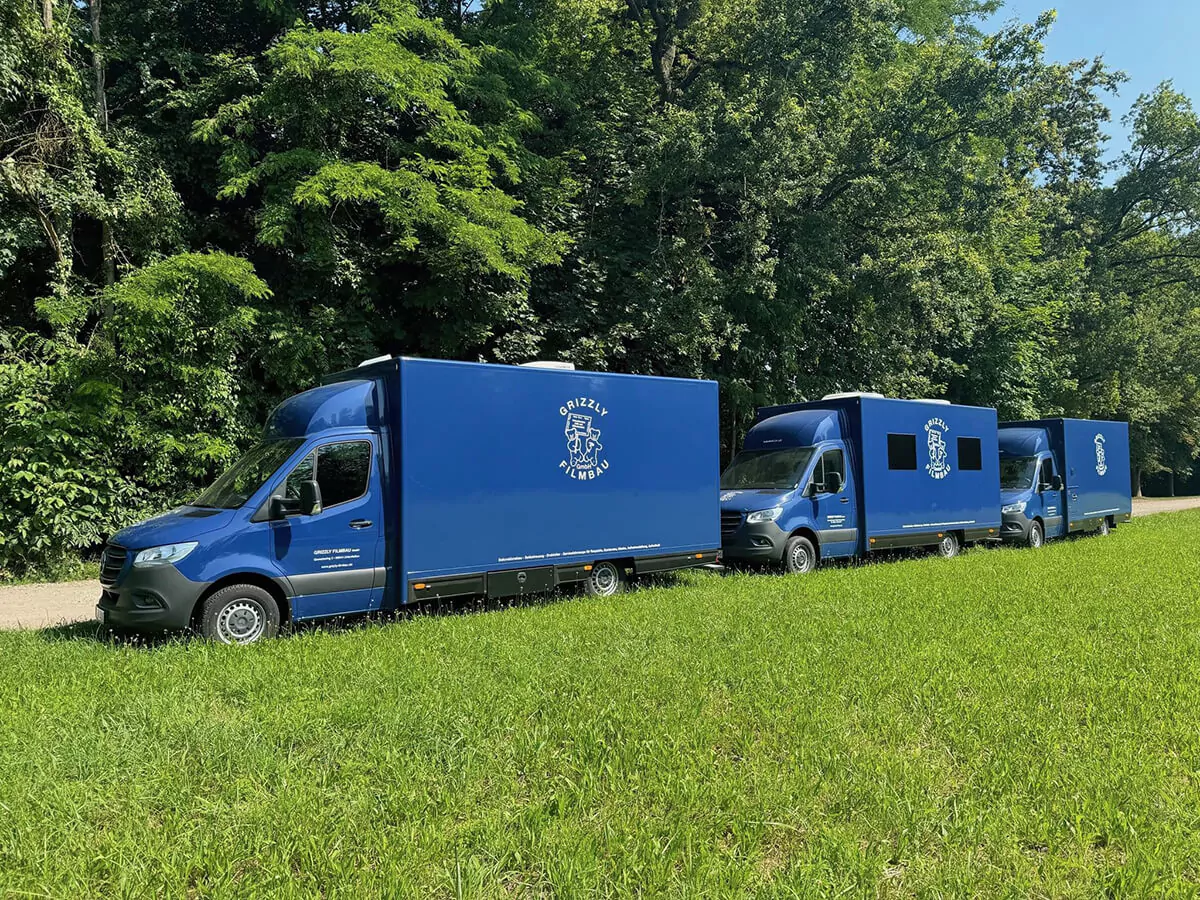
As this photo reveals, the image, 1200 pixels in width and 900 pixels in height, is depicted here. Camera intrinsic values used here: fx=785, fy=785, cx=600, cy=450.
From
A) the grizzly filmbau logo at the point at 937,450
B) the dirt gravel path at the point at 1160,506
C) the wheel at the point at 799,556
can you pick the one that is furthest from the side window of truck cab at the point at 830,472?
the dirt gravel path at the point at 1160,506

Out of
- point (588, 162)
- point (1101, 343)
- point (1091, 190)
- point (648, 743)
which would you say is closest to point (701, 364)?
point (588, 162)

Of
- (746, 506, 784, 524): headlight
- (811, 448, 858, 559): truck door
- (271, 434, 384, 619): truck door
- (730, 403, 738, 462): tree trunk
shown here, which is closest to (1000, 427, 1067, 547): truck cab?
(811, 448, 858, 559): truck door

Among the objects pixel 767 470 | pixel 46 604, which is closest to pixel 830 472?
pixel 767 470

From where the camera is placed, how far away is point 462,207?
553 inches

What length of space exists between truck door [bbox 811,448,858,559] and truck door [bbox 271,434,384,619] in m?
7.39

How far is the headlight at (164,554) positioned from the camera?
7176mm

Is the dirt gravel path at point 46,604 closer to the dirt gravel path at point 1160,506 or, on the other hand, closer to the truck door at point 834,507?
the truck door at point 834,507

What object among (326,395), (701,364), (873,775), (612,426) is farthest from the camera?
(701,364)

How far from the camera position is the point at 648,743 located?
4.34m

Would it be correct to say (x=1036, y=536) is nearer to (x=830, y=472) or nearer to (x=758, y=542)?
(x=830, y=472)

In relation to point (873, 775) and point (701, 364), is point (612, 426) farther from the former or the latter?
point (701, 364)

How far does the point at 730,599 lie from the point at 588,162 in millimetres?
13016

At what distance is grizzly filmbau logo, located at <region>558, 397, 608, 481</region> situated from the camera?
970 cm

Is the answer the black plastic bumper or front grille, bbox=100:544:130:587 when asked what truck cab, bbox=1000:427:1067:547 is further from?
front grille, bbox=100:544:130:587
